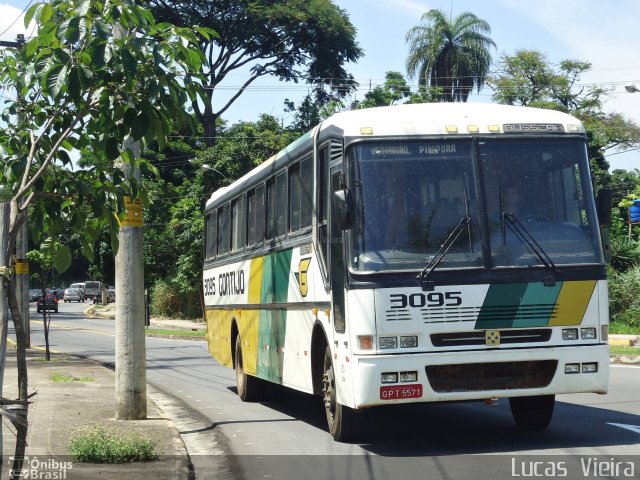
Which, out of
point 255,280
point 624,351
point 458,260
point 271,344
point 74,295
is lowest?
point 624,351

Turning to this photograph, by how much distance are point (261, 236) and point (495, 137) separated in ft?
15.8

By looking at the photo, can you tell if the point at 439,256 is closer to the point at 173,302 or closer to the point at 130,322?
the point at 130,322

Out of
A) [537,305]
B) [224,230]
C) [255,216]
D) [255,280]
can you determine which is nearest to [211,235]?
[224,230]

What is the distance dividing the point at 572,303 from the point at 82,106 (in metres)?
4.95

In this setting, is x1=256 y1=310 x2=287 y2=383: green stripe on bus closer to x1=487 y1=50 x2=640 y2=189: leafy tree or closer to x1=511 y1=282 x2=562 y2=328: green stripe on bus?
x1=511 y1=282 x2=562 y2=328: green stripe on bus

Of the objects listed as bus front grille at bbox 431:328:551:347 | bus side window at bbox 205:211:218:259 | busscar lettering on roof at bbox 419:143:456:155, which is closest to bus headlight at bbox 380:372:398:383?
bus front grille at bbox 431:328:551:347

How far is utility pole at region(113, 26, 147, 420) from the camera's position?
11773 mm

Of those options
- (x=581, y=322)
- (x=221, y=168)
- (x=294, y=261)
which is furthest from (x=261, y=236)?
(x=221, y=168)

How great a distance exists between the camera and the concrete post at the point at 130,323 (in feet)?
38.6

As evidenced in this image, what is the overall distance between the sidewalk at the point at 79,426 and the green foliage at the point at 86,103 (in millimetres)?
1888

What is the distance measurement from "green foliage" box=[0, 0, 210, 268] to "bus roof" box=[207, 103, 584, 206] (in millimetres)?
2610

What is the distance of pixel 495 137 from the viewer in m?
9.64

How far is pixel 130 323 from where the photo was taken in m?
11.8

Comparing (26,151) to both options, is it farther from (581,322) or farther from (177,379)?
(177,379)
